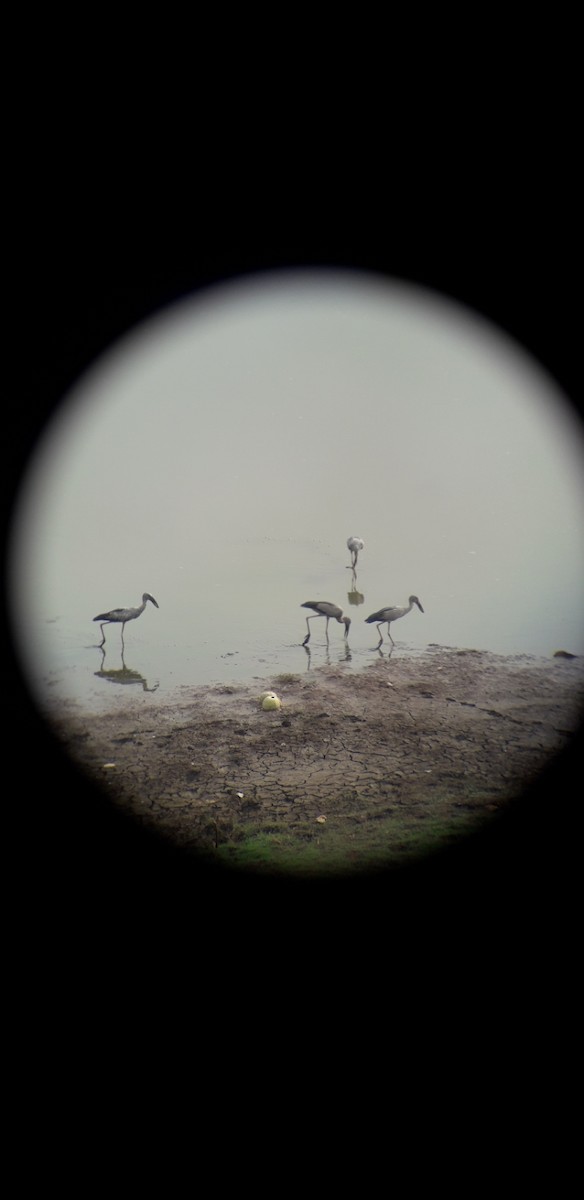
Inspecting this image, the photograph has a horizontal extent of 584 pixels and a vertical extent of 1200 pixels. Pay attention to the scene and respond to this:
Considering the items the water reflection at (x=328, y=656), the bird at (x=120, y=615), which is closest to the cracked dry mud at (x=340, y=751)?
the water reflection at (x=328, y=656)

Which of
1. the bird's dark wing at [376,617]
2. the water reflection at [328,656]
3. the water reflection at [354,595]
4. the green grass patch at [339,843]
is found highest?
the water reflection at [354,595]

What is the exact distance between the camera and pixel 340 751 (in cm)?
432

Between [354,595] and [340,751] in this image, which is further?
[354,595]

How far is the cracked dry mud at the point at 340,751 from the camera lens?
351 centimetres

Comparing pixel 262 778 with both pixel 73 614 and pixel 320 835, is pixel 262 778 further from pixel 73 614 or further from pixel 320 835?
pixel 73 614

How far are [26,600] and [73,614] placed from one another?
57 cm

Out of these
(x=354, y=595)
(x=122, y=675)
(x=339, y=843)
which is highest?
(x=354, y=595)

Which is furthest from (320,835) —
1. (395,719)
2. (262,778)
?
(395,719)

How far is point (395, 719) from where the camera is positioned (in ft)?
15.7

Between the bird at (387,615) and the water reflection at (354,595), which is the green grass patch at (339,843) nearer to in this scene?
the bird at (387,615)

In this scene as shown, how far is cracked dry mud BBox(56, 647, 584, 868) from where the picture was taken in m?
3.51

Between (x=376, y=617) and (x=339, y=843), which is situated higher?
(x=376, y=617)

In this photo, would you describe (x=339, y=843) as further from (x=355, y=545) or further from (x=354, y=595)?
(x=355, y=545)

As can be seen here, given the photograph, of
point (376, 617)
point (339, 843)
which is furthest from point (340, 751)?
point (376, 617)
